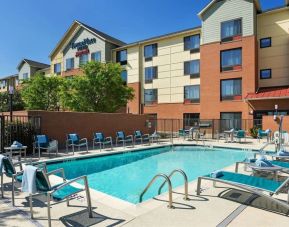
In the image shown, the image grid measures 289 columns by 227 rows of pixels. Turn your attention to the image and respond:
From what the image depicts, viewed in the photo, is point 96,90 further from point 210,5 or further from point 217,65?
point 210,5

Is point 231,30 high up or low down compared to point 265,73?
up

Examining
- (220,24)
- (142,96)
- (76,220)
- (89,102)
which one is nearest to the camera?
(76,220)

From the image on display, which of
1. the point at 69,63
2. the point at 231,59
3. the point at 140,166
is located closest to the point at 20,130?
the point at 140,166

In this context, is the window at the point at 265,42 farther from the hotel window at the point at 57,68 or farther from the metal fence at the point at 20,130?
the hotel window at the point at 57,68

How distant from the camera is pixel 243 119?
25188 millimetres

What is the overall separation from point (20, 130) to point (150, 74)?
21.6 metres

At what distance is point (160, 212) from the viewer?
17.3 feet

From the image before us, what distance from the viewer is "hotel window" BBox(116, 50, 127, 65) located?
115ft

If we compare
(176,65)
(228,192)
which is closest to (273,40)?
(176,65)

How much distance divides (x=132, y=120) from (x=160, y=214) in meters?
16.4

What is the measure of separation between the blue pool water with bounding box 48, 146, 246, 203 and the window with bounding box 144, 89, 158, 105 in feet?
50.3

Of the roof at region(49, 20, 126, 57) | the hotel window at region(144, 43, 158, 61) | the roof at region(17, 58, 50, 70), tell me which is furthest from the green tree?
the hotel window at region(144, 43, 158, 61)

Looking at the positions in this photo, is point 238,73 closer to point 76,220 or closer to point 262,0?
point 262,0

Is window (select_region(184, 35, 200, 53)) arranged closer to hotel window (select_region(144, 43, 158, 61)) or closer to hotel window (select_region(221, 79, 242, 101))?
hotel window (select_region(144, 43, 158, 61))
